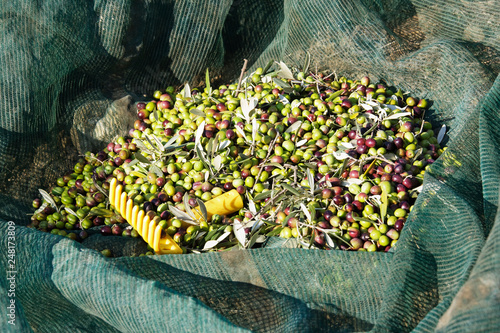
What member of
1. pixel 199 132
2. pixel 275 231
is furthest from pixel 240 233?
pixel 199 132

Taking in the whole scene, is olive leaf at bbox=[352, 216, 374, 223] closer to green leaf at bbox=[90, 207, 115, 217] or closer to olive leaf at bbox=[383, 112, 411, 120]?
olive leaf at bbox=[383, 112, 411, 120]

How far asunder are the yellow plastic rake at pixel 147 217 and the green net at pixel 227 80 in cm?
13

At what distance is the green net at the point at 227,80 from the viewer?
168 centimetres

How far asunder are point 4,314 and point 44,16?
6.31ft

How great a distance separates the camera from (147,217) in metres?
2.31

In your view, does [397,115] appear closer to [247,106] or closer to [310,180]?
[310,180]

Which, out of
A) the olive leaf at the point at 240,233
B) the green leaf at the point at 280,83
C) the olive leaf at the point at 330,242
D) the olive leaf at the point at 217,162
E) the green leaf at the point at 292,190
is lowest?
the olive leaf at the point at 240,233

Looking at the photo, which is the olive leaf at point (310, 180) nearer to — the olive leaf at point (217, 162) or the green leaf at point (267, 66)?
the olive leaf at point (217, 162)

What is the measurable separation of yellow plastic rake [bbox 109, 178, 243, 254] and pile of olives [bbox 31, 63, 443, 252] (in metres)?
0.05

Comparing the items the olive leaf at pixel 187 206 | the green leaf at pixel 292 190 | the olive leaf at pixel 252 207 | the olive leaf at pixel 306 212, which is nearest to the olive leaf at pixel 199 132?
the olive leaf at pixel 187 206

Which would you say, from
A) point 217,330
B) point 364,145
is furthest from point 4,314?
point 364,145

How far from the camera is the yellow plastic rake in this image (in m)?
2.25

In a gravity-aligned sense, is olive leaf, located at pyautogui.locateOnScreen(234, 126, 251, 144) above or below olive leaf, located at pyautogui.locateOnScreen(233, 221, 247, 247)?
above

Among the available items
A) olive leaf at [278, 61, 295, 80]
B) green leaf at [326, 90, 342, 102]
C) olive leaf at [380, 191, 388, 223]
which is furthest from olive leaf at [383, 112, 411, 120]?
olive leaf at [278, 61, 295, 80]
